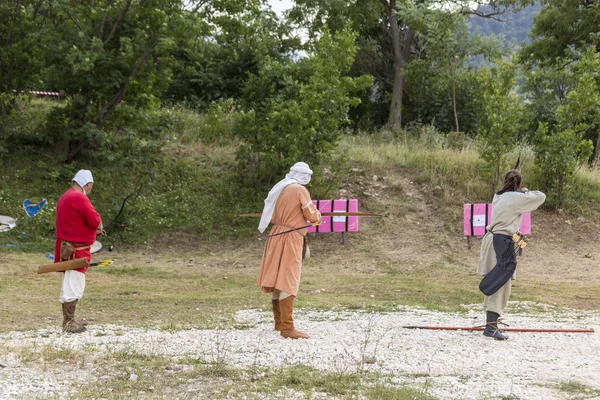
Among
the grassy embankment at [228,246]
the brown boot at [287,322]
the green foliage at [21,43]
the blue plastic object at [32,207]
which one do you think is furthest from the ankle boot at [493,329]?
the green foliage at [21,43]

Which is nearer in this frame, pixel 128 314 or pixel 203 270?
pixel 128 314

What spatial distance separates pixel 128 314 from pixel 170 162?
10200mm

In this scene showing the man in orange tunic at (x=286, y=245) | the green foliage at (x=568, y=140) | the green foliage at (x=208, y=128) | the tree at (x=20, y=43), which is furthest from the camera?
the green foliage at (x=208, y=128)

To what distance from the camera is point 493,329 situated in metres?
8.71

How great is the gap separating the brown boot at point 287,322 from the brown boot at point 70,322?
88.5 inches

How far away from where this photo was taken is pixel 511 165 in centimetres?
2036

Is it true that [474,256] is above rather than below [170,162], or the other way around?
below

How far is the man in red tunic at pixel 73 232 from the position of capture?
29.3 feet

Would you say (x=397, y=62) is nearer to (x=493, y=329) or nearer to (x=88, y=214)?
(x=493, y=329)

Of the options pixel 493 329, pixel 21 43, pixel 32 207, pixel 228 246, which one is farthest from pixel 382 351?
pixel 21 43

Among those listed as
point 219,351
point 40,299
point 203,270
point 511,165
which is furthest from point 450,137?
point 219,351

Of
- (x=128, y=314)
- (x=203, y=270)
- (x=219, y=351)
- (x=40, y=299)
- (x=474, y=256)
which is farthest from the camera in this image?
(x=474, y=256)

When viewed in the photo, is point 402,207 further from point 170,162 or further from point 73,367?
point 73,367

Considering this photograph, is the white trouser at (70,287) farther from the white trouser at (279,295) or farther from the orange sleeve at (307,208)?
the orange sleeve at (307,208)
